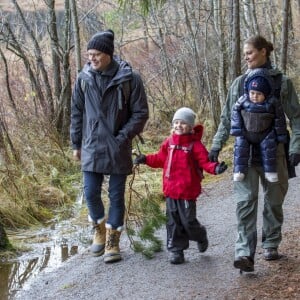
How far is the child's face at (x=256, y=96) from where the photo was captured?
4836 millimetres

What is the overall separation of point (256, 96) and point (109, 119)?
146 centimetres

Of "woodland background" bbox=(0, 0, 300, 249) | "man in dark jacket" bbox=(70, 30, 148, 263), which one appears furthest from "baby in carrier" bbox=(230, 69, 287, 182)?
"woodland background" bbox=(0, 0, 300, 249)

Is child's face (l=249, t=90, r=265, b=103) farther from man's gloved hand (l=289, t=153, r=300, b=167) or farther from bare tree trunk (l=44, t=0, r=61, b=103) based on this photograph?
bare tree trunk (l=44, t=0, r=61, b=103)

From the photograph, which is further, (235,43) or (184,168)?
(235,43)

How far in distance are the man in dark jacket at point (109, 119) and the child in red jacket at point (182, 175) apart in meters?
0.29

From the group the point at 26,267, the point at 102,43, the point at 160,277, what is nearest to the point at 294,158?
the point at 160,277

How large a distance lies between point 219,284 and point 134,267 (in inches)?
37.7

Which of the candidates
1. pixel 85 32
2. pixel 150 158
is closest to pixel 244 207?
pixel 150 158

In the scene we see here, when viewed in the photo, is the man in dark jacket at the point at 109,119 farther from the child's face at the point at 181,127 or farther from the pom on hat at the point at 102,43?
the child's face at the point at 181,127

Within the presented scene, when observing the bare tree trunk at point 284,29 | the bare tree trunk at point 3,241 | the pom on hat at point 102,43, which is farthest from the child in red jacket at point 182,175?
the bare tree trunk at point 284,29

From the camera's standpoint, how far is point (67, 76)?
12.6 metres

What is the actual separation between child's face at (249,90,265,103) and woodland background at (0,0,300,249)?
2625 mm

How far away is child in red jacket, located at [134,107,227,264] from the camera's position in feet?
17.5

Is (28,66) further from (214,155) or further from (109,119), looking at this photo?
(214,155)
